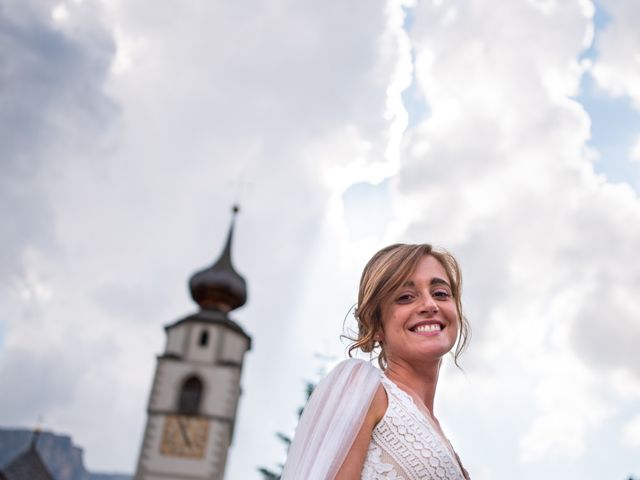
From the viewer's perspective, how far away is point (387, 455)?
216cm

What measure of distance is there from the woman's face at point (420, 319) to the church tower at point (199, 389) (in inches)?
1345

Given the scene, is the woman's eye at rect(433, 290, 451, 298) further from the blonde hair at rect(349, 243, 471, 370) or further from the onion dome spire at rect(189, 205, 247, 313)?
the onion dome spire at rect(189, 205, 247, 313)

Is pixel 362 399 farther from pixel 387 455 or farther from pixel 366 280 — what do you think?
pixel 366 280

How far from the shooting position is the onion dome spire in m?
42.3

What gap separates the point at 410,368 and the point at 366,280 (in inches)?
12.8

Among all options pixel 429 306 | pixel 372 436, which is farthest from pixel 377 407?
pixel 429 306

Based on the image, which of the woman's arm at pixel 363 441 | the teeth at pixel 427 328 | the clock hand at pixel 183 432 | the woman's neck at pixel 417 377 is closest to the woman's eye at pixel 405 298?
the teeth at pixel 427 328

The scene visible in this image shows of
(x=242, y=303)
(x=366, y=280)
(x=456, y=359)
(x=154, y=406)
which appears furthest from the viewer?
(x=242, y=303)

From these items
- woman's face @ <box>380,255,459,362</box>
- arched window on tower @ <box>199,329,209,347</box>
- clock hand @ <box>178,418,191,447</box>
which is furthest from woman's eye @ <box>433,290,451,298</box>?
arched window on tower @ <box>199,329,209,347</box>

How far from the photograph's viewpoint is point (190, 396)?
3709 cm

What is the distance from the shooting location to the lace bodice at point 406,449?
7.02ft

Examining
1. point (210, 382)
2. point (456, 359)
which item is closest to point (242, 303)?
point (210, 382)

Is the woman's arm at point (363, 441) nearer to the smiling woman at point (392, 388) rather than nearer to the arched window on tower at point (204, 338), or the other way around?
the smiling woman at point (392, 388)

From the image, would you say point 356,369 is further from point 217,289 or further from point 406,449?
point 217,289
